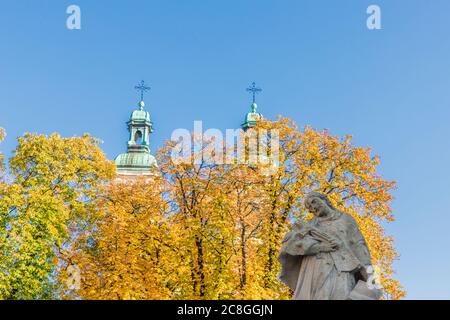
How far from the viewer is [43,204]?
26688 mm

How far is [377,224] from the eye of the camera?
80.1ft

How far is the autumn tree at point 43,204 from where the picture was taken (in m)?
25.2

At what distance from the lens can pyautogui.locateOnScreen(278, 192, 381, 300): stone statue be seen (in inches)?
343

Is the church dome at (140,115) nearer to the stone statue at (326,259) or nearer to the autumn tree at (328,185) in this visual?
the autumn tree at (328,185)

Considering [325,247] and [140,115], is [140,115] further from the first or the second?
[325,247]

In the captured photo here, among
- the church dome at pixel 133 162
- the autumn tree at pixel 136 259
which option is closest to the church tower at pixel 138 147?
the church dome at pixel 133 162

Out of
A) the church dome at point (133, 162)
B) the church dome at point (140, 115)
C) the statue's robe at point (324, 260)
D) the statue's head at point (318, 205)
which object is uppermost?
the church dome at point (140, 115)

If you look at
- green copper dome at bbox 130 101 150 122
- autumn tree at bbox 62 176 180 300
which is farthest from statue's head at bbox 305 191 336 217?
green copper dome at bbox 130 101 150 122

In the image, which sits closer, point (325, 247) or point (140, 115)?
point (325, 247)

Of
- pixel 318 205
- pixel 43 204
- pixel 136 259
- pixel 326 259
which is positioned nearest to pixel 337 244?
pixel 326 259

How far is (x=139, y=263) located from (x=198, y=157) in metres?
5.39

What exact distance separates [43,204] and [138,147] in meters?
43.4
